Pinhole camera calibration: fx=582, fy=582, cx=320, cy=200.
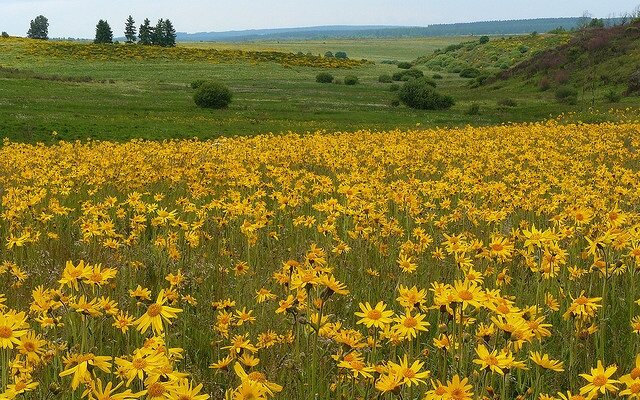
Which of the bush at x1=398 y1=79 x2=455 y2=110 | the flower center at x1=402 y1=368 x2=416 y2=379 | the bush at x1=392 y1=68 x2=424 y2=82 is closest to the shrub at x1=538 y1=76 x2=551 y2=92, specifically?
the bush at x1=398 y1=79 x2=455 y2=110

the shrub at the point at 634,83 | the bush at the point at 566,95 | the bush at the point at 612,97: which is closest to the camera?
the bush at the point at 612,97

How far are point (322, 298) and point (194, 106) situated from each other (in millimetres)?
35024

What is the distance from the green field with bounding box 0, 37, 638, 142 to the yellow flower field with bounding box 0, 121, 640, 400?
1560 centimetres

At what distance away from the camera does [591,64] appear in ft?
157

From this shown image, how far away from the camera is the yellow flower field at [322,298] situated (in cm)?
244

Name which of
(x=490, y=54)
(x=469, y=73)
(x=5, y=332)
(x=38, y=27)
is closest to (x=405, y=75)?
(x=469, y=73)

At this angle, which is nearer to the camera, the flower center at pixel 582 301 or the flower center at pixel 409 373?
the flower center at pixel 409 373

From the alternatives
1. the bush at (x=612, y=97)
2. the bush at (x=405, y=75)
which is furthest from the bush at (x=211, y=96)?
the bush at (x=405, y=75)

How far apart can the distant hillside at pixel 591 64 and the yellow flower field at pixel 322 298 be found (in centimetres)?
3825

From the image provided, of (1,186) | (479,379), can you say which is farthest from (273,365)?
(1,186)

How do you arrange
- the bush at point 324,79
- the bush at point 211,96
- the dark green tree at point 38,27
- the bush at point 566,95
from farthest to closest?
1. the dark green tree at point 38,27
2. the bush at point 324,79
3. the bush at point 566,95
4. the bush at point 211,96

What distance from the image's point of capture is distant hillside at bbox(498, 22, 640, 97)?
141 feet

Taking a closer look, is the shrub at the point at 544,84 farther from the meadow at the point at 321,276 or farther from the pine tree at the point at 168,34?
the pine tree at the point at 168,34

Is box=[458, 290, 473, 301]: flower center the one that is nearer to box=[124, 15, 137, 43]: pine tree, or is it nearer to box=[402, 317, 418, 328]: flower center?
box=[402, 317, 418, 328]: flower center
